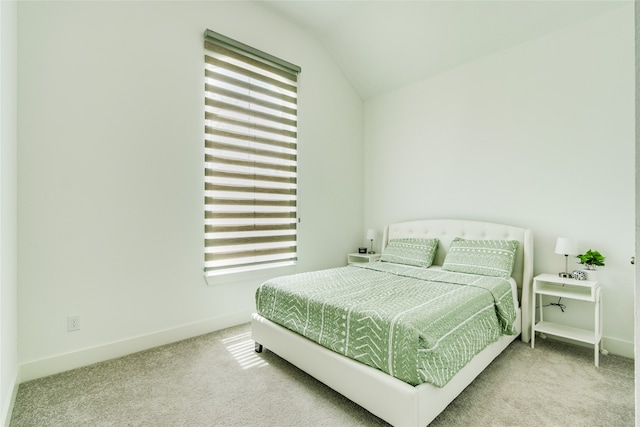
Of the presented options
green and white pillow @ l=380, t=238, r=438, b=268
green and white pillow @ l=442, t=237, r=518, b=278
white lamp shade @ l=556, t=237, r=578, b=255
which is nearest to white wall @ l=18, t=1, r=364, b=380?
green and white pillow @ l=380, t=238, r=438, b=268

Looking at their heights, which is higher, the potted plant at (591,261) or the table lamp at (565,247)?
the table lamp at (565,247)

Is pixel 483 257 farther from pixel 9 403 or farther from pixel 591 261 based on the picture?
pixel 9 403

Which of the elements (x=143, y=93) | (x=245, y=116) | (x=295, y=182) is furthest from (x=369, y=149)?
(x=143, y=93)

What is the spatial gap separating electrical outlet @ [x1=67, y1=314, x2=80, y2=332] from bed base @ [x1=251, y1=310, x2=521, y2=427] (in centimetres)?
142

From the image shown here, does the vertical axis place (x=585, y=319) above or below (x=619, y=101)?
below

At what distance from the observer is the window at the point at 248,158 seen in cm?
302

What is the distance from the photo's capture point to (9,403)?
1.79 meters

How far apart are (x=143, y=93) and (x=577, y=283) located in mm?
3917

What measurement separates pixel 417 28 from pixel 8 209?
3.90 meters

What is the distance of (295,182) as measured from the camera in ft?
12.1

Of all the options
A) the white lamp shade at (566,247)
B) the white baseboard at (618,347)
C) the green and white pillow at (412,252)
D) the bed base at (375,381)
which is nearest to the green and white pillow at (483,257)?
the green and white pillow at (412,252)

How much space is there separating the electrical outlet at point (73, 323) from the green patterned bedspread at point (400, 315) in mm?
1349

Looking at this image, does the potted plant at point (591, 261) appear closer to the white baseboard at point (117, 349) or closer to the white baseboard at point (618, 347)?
the white baseboard at point (618, 347)

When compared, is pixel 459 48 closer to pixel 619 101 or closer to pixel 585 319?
pixel 619 101
